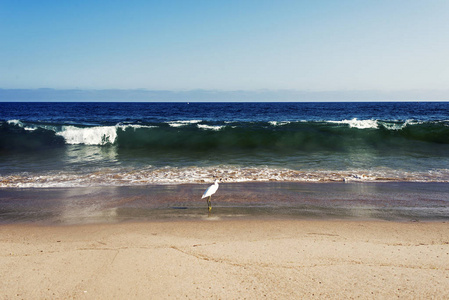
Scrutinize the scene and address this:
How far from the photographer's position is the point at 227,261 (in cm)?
378

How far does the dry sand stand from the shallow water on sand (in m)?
0.51

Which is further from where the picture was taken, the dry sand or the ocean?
the ocean

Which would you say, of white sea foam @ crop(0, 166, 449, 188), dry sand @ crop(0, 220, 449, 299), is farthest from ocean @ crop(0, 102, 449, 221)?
dry sand @ crop(0, 220, 449, 299)

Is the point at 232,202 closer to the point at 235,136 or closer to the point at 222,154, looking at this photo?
the point at 222,154

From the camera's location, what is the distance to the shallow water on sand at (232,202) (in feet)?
18.7

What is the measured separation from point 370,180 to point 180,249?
6.22m

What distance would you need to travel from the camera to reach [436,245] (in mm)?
4301

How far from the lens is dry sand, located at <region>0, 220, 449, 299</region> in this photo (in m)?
3.19

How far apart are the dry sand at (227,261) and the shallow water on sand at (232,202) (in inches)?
20.2

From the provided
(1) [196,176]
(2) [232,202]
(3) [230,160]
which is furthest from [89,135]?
(2) [232,202]

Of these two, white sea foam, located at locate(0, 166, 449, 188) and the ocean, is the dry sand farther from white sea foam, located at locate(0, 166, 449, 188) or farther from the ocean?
white sea foam, located at locate(0, 166, 449, 188)

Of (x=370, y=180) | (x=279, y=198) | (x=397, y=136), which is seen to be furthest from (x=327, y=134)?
(x=279, y=198)

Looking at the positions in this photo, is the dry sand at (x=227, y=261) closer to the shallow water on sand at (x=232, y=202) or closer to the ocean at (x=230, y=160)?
the shallow water on sand at (x=232, y=202)

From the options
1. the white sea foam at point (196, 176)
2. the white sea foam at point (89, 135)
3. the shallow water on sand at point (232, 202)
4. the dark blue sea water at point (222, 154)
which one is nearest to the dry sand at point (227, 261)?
the shallow water on sand at point (232, 202)
